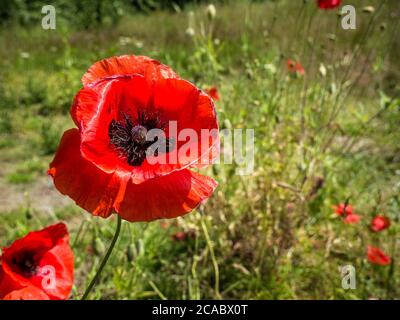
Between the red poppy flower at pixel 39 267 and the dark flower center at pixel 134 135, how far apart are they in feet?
1.00

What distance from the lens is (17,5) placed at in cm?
829

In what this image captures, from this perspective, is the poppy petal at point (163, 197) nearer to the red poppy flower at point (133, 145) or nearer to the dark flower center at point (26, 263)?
the red poppy flower at point (133, 145)

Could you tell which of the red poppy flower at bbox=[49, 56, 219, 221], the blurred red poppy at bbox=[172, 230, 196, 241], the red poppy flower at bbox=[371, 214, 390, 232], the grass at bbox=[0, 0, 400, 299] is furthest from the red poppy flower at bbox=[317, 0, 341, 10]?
the red poppy flower at bbox=[49, 56, 219, 221]

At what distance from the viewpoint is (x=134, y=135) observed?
0.80 m

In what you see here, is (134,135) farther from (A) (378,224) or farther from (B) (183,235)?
(A) (378,224)

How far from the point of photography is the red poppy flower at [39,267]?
2.91 feet

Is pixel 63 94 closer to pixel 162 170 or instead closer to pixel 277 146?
pixel 277 146

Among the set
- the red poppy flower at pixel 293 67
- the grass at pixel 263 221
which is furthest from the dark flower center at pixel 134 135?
the red poppy flower at pixel 293 67

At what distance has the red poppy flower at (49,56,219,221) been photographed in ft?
2.32

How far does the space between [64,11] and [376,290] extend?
7767 mm

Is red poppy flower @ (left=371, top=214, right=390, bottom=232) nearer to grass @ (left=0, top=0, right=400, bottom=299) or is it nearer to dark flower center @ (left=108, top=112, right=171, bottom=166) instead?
grass @ (left=0, top=0, right=400, bottom=299)

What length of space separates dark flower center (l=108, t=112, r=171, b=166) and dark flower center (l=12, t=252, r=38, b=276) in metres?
0.36

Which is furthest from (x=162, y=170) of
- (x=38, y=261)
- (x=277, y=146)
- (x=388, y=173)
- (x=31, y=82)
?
(x=31, y=82)

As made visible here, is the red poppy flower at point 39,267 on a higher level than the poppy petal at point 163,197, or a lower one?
lower
